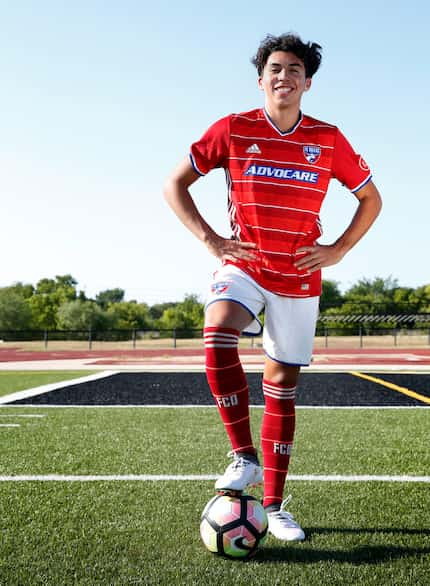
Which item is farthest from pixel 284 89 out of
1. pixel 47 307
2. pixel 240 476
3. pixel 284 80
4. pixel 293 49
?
pixel 47 307

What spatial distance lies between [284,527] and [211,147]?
5.82ft

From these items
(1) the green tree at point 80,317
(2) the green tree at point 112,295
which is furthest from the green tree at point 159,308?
(1) the green tree at point 80,317

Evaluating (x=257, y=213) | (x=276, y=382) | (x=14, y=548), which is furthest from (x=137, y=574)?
(x=257, y=213)

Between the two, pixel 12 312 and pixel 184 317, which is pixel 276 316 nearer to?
pixel 12 312

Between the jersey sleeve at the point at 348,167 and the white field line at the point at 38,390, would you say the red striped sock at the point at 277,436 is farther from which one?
the white field line at the point at 38,390

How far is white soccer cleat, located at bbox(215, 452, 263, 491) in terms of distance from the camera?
268 centimetres

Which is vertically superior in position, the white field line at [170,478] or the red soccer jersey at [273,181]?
the red soccer jersey at [273,181]

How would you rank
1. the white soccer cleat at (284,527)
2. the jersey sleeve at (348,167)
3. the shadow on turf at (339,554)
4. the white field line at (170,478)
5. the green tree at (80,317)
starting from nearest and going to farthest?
the shadow on turf at (339,554), the white soccer cleat at (284,527), the jersey sleeve at (348,167), the white field line at (170,478), the green tree at (80,317)

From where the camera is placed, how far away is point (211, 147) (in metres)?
3.00

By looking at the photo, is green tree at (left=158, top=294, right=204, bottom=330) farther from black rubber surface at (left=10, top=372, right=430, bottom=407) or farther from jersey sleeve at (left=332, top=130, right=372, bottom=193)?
jersey sleeve at (left=332, top=130, right=372, bottom=193)

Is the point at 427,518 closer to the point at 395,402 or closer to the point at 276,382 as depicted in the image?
the point at 276,382

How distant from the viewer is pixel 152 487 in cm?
356

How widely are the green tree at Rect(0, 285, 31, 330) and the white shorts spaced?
71.4m

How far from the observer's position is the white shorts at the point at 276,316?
2887 millimetres
